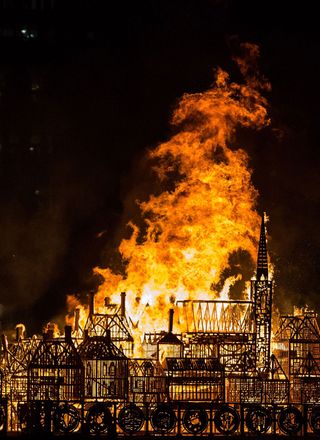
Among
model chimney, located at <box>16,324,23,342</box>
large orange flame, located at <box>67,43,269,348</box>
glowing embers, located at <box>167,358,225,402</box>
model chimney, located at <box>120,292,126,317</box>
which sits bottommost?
glowing embers, located at <box>167,358,225,402</box>

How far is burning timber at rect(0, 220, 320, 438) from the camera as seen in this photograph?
112 ft

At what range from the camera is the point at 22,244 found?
5850cm

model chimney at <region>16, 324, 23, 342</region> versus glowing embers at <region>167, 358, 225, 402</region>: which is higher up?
model chimney at <region>16, 324, 23, 342</region>

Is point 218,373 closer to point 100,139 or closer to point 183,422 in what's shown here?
point 183,422

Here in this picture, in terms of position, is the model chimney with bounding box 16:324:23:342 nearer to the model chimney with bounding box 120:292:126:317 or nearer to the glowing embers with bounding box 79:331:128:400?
the model chimney with bounding box 120:292:126:317

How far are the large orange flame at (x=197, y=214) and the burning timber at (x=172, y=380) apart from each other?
2763mm

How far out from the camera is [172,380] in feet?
117

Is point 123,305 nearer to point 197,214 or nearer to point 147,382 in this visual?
point 147,382

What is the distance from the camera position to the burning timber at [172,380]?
3416 cm

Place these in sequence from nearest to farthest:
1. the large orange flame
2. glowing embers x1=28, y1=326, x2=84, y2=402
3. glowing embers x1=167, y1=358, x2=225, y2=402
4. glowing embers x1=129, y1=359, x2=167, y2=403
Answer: glowing embers x1=28, y1=326, x2=84, y2=402, glowing embers x1=167, y1=358, x2=225, y2=402, glowing embers x1=129, y1=359, x2=167, y2=403, the large orange flame

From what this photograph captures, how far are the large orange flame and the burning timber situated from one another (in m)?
2.76

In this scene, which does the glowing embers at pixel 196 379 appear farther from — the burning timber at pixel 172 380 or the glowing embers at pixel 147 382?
the glowing embers at pixel 147 382

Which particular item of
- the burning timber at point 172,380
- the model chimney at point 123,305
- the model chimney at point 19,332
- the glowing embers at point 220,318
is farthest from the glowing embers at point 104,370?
the glowing embers at point 220,318

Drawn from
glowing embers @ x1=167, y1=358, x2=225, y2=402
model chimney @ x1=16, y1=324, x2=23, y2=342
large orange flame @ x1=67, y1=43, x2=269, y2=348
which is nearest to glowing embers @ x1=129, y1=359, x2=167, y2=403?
glowing embers @ x1=167, y1=358, x2=225, y2=402
